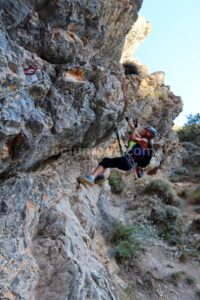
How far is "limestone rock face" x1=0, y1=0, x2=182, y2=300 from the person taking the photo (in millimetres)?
5781

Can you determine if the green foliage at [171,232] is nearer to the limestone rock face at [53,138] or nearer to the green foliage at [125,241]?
the green foliage at [125,241]

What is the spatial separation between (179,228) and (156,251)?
186cm

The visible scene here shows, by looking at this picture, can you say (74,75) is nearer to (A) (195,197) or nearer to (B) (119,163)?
(B) (119,163)

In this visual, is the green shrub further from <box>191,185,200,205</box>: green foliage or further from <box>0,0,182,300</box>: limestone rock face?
<box>0,0,182,300</box>: limestone rock face

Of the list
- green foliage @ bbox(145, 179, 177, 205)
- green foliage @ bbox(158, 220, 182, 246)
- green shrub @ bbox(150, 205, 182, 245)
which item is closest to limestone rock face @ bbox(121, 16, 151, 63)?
green foliage @ bbox(145, 179, 177, 205)

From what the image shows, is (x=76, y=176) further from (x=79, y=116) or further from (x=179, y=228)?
(x=179, y=228)

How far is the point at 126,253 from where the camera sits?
10281mm

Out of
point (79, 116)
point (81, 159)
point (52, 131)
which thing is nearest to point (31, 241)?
point (52, 131)

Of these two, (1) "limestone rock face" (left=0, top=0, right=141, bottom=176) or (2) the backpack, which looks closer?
(1) "limestone rock face" (left=0, top=0, right=141, bottom=176)

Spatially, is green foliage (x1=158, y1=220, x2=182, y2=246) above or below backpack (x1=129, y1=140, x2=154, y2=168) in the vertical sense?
below

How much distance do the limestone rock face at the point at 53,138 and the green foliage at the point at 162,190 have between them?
4827mm

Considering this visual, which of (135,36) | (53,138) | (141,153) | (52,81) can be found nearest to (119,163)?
(141,153)

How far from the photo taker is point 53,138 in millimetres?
7570

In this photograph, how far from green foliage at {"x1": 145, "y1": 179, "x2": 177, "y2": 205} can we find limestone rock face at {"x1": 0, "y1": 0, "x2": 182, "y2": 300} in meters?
4.83
